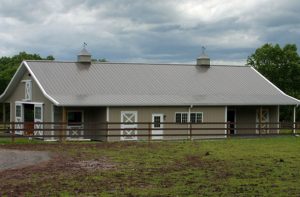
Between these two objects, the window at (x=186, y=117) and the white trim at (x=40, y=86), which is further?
the window at (x=186, y=117)

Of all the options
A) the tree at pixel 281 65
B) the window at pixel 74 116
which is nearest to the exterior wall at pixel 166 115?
the window at pixel 74 116

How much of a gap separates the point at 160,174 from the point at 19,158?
6079 millimetres

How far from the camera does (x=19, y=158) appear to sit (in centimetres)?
1814

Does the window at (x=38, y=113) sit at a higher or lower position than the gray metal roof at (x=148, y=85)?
lower

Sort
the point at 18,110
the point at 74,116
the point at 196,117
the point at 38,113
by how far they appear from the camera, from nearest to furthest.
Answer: the point at 74,116 < the point at 38,113 < the point at 196,117 < the point at 18,110

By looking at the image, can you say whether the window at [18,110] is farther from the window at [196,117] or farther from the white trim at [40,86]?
the window at [196,117]

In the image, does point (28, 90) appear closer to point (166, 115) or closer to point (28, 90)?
point (28, 90)

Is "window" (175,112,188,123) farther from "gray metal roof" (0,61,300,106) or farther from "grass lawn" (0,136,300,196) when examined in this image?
"grass lawn" (0,136,300,196)

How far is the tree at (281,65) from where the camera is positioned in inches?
2087

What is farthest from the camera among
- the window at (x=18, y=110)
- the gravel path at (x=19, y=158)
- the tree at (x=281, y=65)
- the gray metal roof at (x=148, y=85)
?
the tree at (x=281, y=65)

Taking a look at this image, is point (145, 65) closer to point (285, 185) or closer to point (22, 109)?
point (22, 109)

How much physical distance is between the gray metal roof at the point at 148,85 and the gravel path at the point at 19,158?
28.6 ft

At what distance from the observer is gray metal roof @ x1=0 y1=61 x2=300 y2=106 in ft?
102

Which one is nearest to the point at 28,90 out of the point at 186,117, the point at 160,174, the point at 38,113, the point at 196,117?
the point at 38,113
